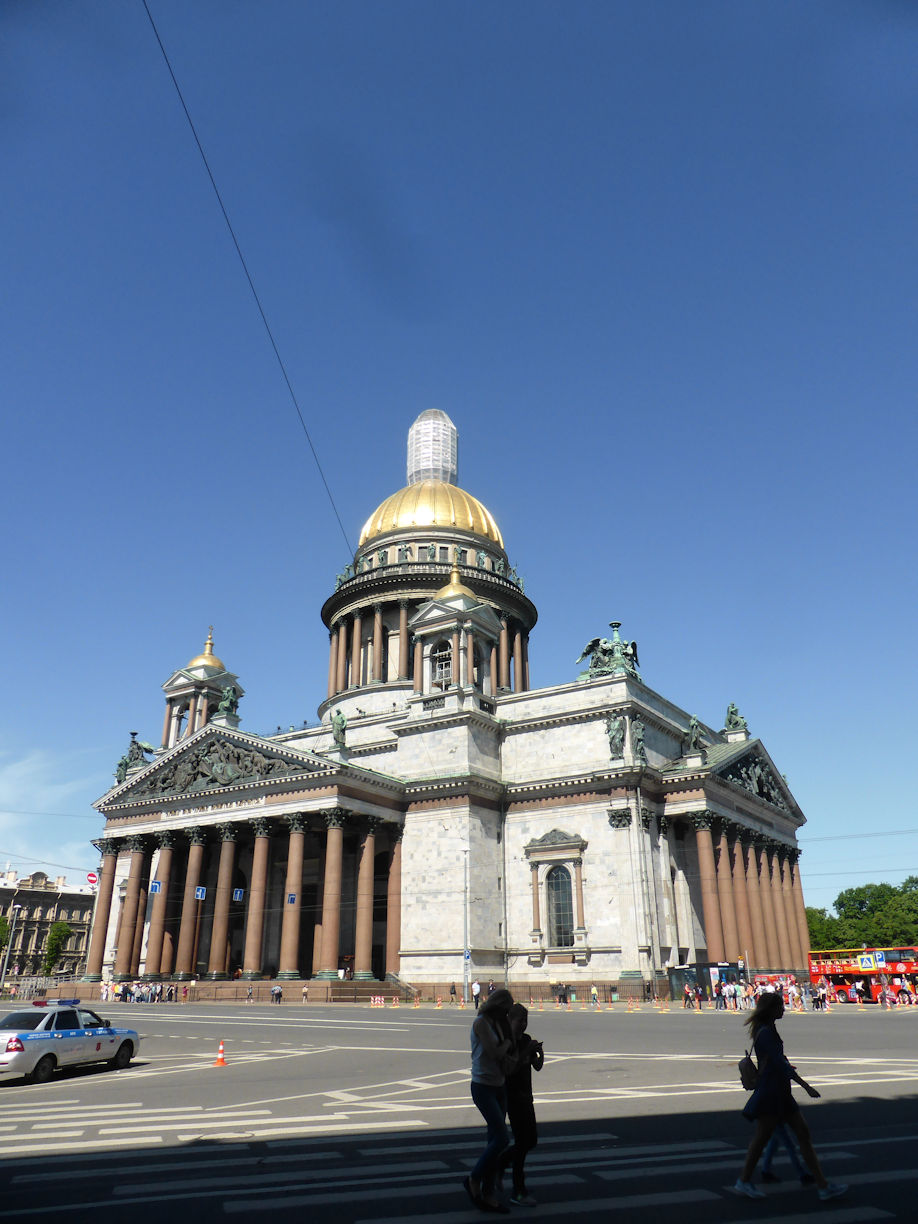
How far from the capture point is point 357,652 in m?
77.8

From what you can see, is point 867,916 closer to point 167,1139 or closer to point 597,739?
point 597,739

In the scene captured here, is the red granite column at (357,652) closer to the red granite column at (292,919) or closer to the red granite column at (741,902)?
the red granite column at (292,919)

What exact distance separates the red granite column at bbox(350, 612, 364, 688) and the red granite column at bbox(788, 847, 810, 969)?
117ft

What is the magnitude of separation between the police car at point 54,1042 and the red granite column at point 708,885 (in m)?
38.3

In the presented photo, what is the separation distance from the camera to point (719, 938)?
173 ft

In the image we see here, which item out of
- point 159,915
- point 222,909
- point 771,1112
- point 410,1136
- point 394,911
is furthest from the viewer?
point 159,915

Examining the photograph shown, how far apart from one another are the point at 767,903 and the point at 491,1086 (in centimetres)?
→ 5852

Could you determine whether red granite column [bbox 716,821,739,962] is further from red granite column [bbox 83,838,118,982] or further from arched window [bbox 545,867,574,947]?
red granite column [bbox 83,838,118,982]

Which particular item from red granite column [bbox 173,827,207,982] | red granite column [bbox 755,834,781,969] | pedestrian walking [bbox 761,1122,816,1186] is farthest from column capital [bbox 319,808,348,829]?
pedestrian walking [bbox 761,1122,816,1186]

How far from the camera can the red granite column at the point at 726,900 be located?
176 feet

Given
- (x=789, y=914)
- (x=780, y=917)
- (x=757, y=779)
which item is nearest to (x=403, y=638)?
(x=757, y=779)

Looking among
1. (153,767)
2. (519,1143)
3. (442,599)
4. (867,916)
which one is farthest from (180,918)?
(867,916)

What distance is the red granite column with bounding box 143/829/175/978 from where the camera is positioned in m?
59.2

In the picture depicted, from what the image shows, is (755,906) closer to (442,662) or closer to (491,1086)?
(442,662)
